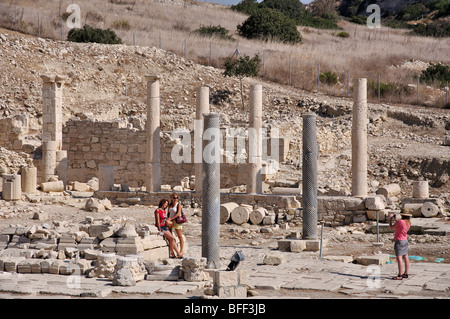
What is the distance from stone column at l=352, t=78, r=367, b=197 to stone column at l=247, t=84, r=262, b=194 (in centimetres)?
294

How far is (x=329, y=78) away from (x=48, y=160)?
1644cm

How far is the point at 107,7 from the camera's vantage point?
57188mm

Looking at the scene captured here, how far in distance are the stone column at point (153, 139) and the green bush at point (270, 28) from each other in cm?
2414

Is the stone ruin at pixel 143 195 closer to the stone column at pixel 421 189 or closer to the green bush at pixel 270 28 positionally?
the stone column at pixel 421 189

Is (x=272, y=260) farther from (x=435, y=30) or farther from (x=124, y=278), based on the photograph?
(x=435, y=30)

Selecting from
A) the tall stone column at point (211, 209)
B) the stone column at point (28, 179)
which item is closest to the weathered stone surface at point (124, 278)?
the tall stone column at point (211, 209)

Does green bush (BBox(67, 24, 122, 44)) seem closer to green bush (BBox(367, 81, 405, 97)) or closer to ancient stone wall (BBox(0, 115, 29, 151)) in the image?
ancient stone wall (BBox(0, 115, 29, 151))

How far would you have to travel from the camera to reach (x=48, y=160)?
2597 centimetres

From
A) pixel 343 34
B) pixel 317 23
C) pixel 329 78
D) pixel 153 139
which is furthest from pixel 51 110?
pixel 317 23

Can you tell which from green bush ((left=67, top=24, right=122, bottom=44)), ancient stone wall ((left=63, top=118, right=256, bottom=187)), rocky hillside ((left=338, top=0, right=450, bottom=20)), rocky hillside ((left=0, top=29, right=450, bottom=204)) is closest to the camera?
ancient stone wall ((left=63, top=118, right=256, bottom=187))

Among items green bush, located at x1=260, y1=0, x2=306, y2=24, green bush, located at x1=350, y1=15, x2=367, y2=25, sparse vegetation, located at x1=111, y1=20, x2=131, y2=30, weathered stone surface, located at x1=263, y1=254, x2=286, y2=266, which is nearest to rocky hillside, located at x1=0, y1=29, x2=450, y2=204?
weathered stone surface, located at x1=263, y1=254, x2=286, y2=266

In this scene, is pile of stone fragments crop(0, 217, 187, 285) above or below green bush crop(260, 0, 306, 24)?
below

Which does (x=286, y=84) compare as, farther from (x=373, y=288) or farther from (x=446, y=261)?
(x=373, y=288)

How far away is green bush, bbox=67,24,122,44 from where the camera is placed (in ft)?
134
